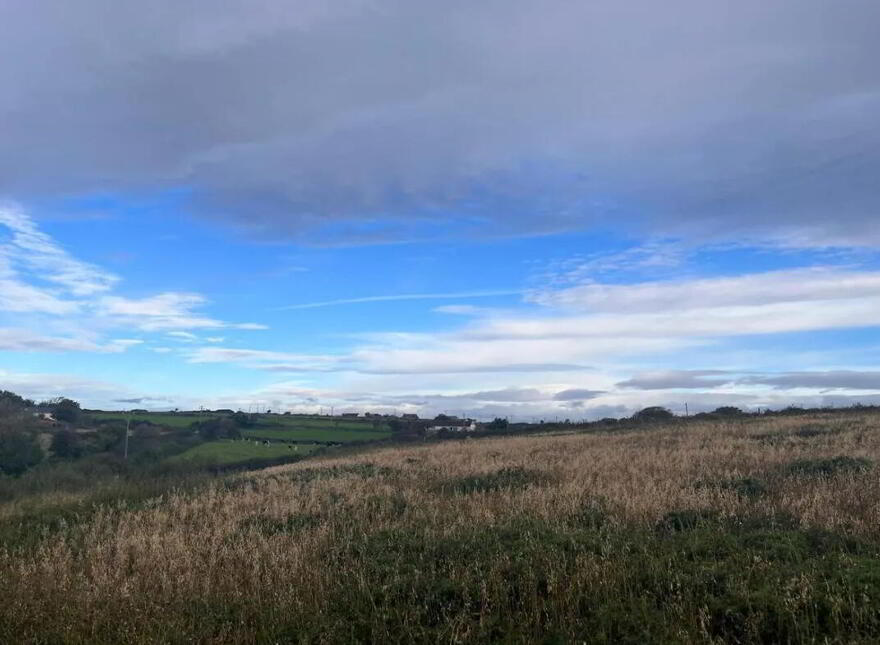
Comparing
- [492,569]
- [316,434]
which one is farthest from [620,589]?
[316,434]

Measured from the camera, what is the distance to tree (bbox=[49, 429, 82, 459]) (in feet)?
152

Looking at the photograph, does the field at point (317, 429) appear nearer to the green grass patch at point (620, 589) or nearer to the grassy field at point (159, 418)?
the grassy field at point (159, 418)

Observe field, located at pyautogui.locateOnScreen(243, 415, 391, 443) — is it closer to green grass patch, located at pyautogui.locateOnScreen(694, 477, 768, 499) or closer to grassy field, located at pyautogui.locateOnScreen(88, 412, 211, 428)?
grassy field, located at pyautogui.locateOnScreen(88, 412, 211, 428)

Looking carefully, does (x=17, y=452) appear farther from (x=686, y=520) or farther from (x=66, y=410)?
(x=686, y=520)

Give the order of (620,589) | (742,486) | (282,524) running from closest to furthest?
(620,589) → (282,524) → (742,486)

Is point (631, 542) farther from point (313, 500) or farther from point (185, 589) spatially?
point (313, 500)

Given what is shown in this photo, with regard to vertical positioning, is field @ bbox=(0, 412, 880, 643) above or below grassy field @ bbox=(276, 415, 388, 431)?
below

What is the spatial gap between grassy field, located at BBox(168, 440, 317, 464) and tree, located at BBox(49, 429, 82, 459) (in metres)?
7.31

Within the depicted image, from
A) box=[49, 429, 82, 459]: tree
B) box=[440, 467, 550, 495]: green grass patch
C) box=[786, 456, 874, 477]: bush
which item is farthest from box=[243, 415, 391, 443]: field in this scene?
box=[786, 456, 874, 477]: bush

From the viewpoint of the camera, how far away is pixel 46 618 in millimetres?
6773

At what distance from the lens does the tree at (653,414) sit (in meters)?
54.1

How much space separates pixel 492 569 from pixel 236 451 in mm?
46794

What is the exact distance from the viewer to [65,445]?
47562mm

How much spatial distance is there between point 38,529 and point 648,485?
1187 cm
